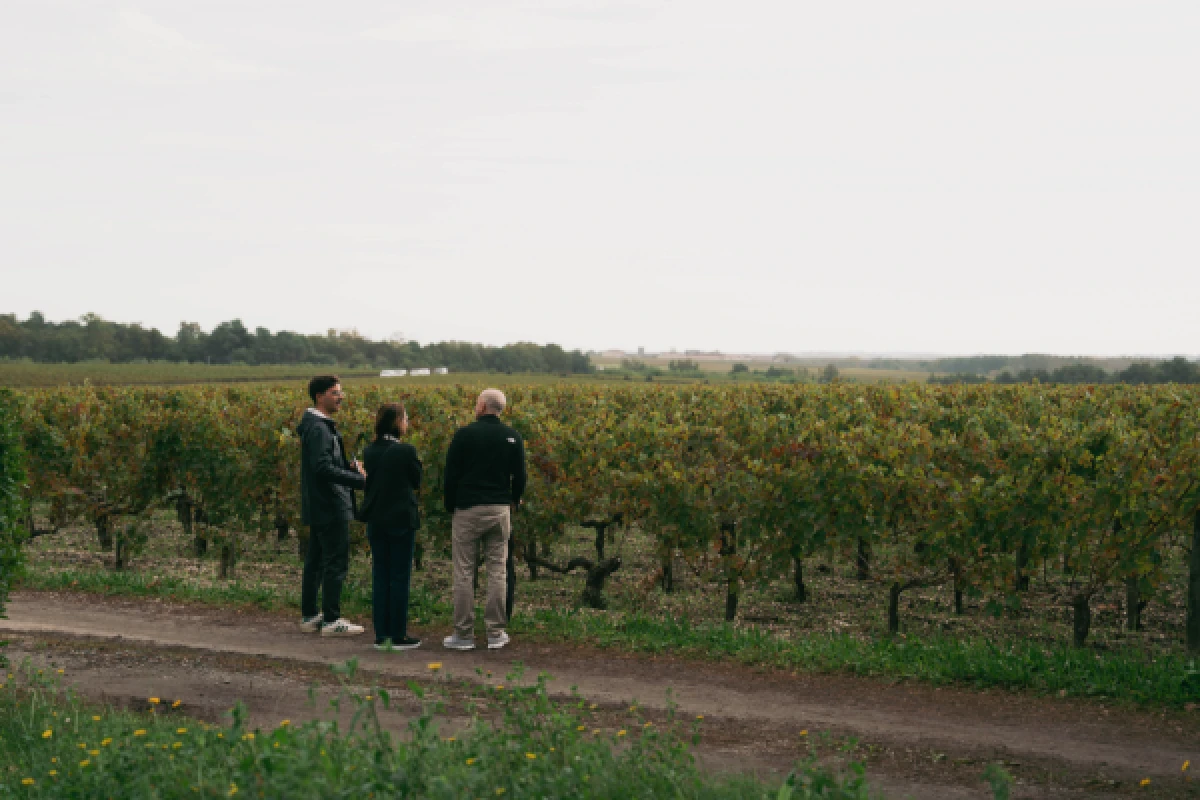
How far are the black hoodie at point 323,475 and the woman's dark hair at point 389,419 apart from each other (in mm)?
622

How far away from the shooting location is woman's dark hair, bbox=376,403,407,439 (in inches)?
365

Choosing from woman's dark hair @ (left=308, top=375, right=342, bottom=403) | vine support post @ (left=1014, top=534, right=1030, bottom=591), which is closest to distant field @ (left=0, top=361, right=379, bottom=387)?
woman's dark hair @ (left=308, top=375, right=342, bottom=403)

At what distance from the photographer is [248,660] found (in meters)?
8.74

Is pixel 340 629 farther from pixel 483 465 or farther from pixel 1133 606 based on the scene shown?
pixel 1133 606

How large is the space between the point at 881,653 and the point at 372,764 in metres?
5.55

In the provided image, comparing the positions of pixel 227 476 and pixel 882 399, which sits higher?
pixel 882 399

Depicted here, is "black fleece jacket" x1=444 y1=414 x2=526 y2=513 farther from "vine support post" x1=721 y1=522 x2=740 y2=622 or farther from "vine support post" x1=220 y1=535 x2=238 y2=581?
"vine support post" x1=220 y1=535 x2=238 y2=581

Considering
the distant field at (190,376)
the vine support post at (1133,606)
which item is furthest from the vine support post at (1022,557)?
the distant field at (190,376)

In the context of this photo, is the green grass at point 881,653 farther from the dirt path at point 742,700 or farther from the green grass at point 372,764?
the green grass at point 372,764

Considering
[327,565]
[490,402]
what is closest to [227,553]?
[327,565]

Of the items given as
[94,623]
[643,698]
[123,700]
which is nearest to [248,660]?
[123,700]

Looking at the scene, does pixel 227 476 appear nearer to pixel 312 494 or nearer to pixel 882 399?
pixel 312 494

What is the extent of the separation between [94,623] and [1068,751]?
935 cm

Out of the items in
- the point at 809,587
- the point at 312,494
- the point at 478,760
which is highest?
the point at 312,494
